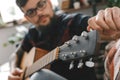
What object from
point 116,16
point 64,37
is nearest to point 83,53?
point 116,16

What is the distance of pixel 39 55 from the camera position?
1.28 meters

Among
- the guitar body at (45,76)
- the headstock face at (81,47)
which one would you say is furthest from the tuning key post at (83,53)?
the guitar body at (45,76)

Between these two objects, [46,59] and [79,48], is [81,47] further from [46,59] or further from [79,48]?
[46,59]

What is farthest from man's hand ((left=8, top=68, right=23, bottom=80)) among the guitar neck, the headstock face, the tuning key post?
the tuning key post

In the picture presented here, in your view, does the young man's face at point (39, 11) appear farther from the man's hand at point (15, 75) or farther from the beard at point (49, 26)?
the man's hand at point (15, 75)

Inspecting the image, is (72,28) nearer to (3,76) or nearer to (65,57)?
(65,57)

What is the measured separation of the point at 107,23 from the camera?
65 cm

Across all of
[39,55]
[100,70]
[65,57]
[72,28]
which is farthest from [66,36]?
[65,57]

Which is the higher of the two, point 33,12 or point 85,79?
point 33,12

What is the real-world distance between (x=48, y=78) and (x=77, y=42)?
0.23 meters

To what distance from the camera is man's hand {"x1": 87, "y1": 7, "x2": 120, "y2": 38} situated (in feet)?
2.11

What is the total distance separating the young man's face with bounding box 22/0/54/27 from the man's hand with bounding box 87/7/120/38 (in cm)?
69

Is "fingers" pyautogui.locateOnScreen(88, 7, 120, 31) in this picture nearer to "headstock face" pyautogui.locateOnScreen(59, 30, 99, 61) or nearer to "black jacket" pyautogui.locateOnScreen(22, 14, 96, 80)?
"headstock face" pyautogui.locateOnScreen(59, 30, 99, 61)

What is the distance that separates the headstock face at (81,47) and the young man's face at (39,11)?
22.1 inches
